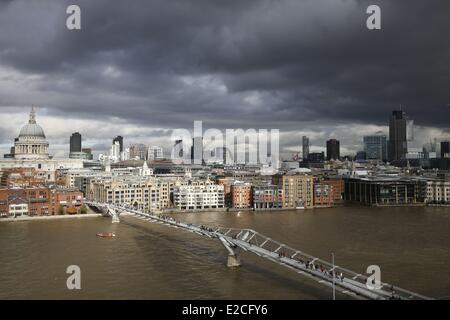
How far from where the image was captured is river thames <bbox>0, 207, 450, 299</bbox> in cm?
1483

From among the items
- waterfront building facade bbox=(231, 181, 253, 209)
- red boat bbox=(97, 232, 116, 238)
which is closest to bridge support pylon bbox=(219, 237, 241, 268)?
red boat bbox=(97, 232, 116, 238)

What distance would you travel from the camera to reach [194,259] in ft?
63.2

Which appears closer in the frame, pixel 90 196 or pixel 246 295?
pixel 246 295

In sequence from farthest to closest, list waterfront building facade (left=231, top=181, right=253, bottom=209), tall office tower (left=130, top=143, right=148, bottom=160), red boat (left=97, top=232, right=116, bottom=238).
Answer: tall office tower (left=130, top=143, right=148, bottom=160)
waterfront building facade (left=231, top=181, right=253, bottom=209)
red boat (left=97, top=232, right=116, bottom=238)

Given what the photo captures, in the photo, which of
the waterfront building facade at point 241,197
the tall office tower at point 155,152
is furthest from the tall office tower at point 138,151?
the waterfront building facade at point 241,197

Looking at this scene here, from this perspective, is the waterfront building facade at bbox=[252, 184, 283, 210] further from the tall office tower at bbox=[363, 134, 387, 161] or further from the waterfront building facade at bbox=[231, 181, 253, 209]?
the tall office tower at bbox=[363, 134, 387, 161]

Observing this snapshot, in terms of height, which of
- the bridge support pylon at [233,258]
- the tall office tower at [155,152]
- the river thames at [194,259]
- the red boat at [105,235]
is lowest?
the river thames at [194,259]

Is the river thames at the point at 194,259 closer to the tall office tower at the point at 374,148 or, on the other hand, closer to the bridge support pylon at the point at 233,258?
the bridge support pylon at the point at 233,258

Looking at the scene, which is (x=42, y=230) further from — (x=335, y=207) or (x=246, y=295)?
(x=335, y=207)

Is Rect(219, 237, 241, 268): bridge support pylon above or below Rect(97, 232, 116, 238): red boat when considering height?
above

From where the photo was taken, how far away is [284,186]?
43.0 metres

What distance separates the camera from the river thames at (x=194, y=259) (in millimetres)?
14828
